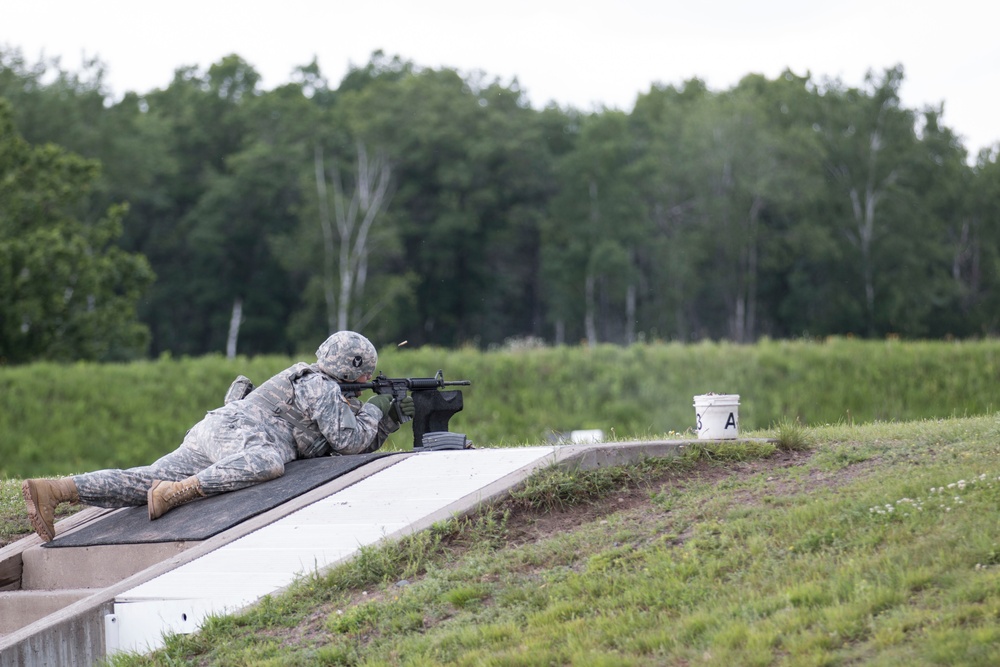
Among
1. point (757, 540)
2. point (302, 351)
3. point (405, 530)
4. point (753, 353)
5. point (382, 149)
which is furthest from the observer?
point (382, 149)

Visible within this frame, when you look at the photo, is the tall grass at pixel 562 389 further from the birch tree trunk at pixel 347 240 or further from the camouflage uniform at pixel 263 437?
the birch tree trunk at pixel 347 240

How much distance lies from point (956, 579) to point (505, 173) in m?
52.9

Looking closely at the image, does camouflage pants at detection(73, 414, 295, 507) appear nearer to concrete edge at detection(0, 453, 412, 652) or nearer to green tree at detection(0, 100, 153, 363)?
concrete edge at detection(0, 453, 412, 652)

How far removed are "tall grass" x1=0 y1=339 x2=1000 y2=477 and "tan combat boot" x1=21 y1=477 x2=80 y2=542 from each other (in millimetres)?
15489

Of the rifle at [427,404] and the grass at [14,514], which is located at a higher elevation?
the rifle at [427,404]

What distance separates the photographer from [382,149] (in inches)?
2099

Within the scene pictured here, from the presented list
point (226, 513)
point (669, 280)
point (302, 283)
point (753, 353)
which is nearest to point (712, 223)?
point (669, 280)

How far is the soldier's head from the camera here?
8.75m

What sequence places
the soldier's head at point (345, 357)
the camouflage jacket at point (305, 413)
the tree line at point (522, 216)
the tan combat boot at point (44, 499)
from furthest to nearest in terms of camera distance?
the tree line at point (522, 216) → the soldier's head at point (345, 357) → the camouflage jacket at point (305, 413) → the tan combat boot at point (44, 499)

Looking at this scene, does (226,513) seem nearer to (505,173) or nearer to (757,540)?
(757,540)

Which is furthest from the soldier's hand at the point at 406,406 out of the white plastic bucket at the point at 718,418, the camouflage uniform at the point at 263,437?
the white plastic bucket at the point at 718,418

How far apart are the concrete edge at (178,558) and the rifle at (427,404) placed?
0.45 meters

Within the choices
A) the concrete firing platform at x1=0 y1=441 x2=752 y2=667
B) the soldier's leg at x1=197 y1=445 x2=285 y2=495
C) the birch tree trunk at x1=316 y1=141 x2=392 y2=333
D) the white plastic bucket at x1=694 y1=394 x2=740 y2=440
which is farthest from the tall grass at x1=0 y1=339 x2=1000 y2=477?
the birch tree trunk at x1=316 y1=141 x2=392 y2=333

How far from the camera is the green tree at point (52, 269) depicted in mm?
32125
